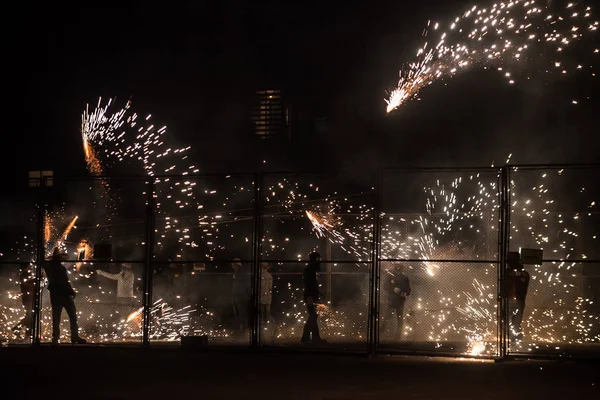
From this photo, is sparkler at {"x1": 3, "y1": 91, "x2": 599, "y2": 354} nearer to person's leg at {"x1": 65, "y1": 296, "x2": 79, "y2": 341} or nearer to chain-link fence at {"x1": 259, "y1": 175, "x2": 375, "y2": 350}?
chain-link fence at {"x1": 259, "y1": 175, "x2": 375, "y2": 350}

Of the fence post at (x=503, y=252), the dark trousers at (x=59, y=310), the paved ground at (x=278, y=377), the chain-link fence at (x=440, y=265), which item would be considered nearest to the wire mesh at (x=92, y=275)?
the dark trousers at (x=59, y=310)

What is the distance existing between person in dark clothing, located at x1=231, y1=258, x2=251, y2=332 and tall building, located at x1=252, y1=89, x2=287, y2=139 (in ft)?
58.9

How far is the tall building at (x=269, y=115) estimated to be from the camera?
34.1 metres

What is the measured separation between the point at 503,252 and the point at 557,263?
8201 millimetres

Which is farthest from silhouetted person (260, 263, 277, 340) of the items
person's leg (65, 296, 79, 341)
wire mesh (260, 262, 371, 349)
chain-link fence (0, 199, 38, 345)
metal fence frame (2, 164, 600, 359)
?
chain-link fence (0, 199, 38, 345)

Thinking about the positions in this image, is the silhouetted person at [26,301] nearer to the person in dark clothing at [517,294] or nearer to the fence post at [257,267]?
the fence post at [257,267]

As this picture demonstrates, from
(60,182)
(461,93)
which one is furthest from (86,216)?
→ (461,93)

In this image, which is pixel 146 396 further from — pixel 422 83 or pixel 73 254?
pixel 422 83

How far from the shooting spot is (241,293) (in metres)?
16.4

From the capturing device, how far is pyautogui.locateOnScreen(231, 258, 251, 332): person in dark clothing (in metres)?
16.3

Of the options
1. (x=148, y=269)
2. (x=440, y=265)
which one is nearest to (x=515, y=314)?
(x=440, y=265)

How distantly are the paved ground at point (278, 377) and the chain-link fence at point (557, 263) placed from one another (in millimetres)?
2435

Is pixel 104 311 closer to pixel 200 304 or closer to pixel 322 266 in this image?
pixel 200 304

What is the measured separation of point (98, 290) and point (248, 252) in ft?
14.0
